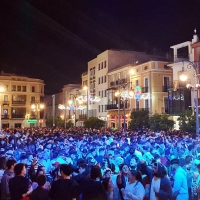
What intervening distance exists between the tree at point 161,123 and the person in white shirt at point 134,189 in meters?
25.1

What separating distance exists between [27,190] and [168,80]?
3734 cm

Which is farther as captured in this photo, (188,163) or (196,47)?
(196,47)

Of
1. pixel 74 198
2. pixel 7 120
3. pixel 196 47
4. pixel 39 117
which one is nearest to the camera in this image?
pixel 74 198

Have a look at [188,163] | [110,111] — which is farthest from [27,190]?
[110,111]

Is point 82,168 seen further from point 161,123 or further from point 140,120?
point 140,120

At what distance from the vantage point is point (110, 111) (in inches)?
2010

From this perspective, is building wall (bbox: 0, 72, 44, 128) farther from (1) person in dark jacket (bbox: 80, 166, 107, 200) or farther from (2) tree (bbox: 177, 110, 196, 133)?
(1) person in dark jacket (bbox: 80, 166, 107, 200)

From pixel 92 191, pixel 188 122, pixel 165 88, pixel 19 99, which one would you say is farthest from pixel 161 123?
pixel 19 99

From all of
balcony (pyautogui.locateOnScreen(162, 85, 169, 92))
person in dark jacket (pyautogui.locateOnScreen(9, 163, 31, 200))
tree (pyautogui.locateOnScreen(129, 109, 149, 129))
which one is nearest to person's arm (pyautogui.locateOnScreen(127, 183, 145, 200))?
person in dark jacket (pyautogui.locateOnScreen(9, 163, 31, 200))

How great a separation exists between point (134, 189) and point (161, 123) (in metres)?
25.6

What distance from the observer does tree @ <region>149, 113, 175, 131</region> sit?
30013mm

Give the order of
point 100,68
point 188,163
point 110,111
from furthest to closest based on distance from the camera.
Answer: point 100,68, point 110,111, point 188,163

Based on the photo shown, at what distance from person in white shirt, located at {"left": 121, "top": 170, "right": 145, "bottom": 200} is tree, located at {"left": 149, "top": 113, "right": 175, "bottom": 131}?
988 inches

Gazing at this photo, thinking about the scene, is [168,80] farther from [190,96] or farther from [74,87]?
[74,87]
